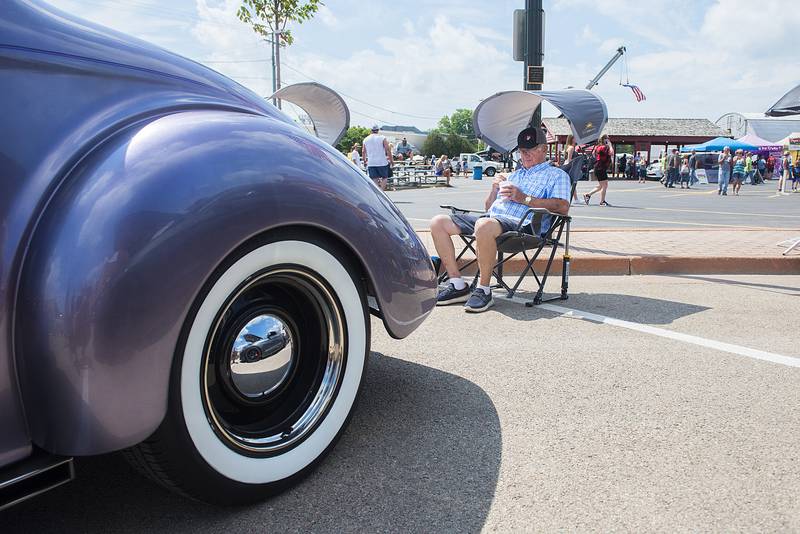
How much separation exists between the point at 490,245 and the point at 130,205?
3176mm

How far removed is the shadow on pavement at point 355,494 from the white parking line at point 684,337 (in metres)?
1.66

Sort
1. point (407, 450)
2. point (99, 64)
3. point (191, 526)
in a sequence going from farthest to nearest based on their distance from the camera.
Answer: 1. point (407, 450)
2. point (191, 526)
3. point (99, 64)

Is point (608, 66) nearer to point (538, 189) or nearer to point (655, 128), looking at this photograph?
point (655, 128)

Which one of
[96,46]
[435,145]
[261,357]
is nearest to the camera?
[96,46]

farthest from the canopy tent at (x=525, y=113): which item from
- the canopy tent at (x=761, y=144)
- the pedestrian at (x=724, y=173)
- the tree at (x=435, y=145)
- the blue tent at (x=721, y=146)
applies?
the tree at (x=435, y=145)

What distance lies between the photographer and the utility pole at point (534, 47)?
22.4 feet

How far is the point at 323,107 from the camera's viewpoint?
711 centimetres

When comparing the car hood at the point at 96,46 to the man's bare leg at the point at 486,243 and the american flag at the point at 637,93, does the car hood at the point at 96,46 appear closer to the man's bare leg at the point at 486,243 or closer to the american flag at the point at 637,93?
the man's bare leg at the point at 486,243

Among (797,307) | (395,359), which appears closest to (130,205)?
(395,359)

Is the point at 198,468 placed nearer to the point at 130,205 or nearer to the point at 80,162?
the point at 130,205

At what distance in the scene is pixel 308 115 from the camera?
739 centimetres

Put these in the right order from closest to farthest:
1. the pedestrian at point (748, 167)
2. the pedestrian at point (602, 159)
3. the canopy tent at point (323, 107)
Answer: the canopy tent at point (323, 107) < the pedestrian at point (602, 159) < the pedestrian at point (748, 167)

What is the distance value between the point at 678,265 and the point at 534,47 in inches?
115

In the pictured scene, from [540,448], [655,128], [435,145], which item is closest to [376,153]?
[540,448]
